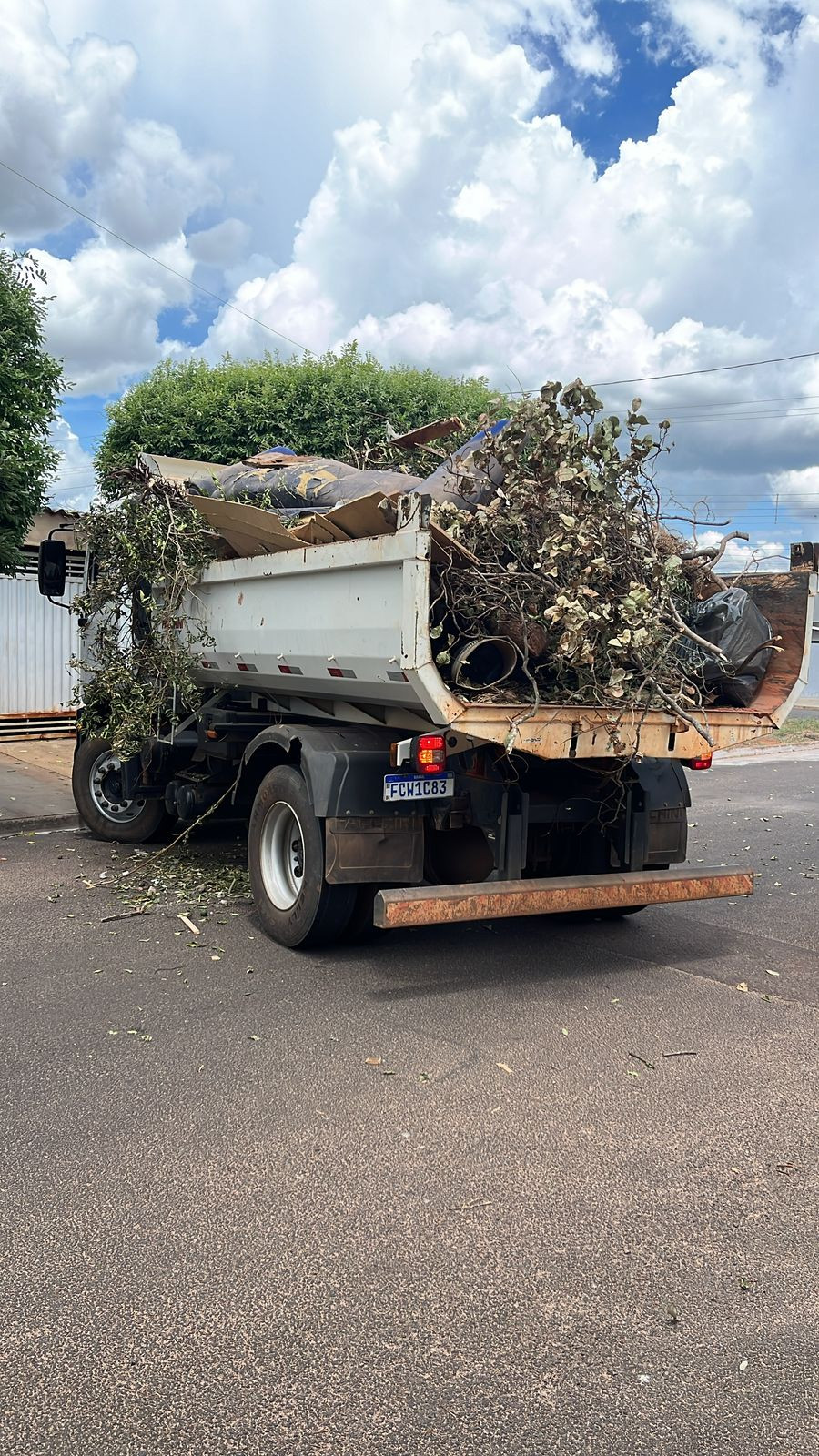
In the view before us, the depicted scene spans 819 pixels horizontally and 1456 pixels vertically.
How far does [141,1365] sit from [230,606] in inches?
182

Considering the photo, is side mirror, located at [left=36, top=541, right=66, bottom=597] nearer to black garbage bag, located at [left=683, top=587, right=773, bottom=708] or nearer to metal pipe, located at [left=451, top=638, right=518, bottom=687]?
metal pipe, located at [left=451, top=638, right=518, bottom=687]

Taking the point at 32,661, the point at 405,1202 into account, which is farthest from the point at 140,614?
the point at 32,661

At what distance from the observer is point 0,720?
48.9 ft

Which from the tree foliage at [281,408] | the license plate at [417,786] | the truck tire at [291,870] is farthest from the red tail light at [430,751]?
the tree foliage at [281,408]

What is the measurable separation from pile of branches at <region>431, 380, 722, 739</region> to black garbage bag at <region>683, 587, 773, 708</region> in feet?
1.01

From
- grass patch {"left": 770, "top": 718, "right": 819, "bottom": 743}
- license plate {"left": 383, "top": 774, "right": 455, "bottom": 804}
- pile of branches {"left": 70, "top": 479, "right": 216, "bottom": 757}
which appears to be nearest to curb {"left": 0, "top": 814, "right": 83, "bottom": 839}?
pile of branches {"left": 70, "top": 479, "right": 216, "bottom": 757}

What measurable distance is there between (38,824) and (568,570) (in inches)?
250

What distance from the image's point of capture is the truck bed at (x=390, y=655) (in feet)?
15.5

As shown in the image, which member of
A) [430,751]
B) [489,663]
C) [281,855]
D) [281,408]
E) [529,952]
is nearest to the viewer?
[430,751]

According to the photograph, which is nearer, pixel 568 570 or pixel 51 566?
pixel 568 570

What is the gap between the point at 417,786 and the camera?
5.26 metres

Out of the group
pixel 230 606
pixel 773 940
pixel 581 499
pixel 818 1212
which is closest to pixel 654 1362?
pixel 818 1212

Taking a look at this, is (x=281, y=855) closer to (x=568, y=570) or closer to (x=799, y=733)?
(x=568, y=570)

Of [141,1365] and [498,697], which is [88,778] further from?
[141,1365]
